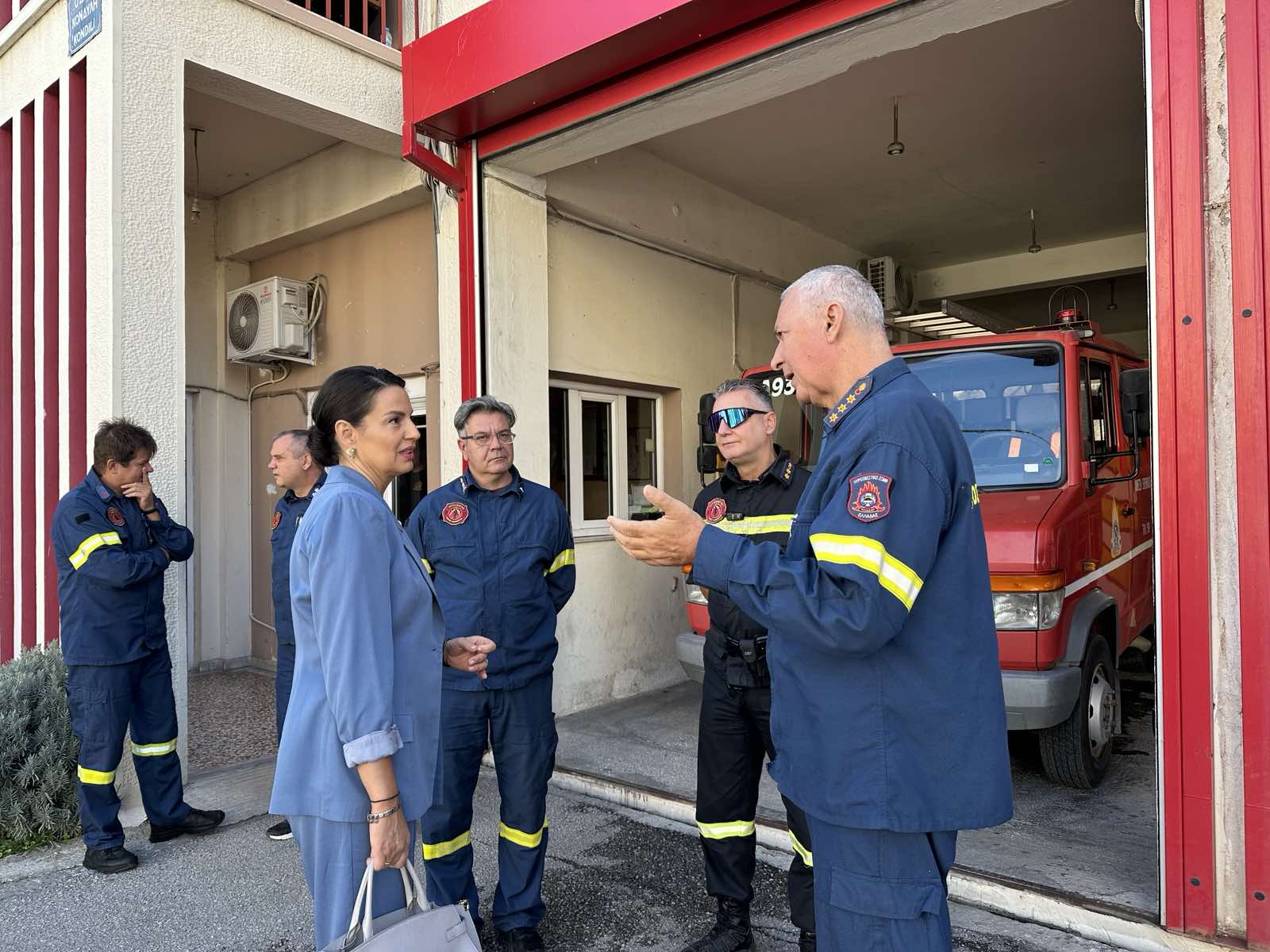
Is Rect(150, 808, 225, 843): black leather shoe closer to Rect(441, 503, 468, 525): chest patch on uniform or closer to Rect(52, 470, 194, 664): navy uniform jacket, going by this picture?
Rect(52, 470, 194, 664): navy uniform jacket

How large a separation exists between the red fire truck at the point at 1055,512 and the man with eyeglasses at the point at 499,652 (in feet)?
5.90

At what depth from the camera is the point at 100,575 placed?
12.7ft

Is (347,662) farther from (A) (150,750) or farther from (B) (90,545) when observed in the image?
(A) (150,750)

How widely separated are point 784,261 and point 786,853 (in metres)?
6.33

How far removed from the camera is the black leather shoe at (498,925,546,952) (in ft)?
10.0

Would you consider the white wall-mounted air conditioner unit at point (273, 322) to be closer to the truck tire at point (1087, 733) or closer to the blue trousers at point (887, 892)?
the truck tire at point (1087, 733)

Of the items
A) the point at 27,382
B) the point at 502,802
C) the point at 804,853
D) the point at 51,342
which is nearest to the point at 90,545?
the point at 51,342

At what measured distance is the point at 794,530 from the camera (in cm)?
204

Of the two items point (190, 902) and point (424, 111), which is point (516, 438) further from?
point (190, 902)

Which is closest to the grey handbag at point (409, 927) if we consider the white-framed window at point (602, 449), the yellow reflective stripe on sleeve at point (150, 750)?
the yellow reflective stripe on sleeve at point (150, 750)

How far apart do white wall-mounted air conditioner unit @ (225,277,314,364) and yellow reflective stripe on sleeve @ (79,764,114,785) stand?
4313 millimetres

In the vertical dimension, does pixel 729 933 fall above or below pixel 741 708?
below

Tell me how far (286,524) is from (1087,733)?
169 inches

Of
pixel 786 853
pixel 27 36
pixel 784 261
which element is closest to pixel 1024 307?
pixel 784 261
